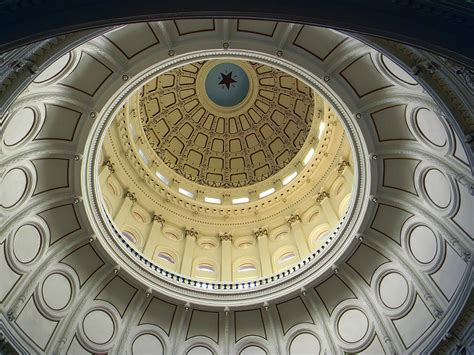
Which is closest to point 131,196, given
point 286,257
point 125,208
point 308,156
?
point 125,208

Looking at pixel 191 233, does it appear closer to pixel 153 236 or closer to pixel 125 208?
pixel 153 236

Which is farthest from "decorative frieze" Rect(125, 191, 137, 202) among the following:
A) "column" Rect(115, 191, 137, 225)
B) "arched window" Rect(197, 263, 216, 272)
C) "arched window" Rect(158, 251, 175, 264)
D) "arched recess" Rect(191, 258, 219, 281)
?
"arched window" Rect(197, 263, 216, 272)

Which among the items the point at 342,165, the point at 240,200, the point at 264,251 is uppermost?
the point at 240,200

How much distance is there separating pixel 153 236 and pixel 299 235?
841 centimetres

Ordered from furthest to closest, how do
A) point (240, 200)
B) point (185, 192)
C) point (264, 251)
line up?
point (240, 200)
point (185, 192)
point (264, 251)

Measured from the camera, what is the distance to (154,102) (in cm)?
3097

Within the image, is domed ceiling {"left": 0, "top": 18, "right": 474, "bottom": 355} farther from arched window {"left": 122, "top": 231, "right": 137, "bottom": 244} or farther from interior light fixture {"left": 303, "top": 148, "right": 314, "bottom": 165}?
interior light fixture {"left": 303, "top": 148, "right": 314, "bottom": 165}

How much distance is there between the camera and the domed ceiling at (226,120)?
31219 mm

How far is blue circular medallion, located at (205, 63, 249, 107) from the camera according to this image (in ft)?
105

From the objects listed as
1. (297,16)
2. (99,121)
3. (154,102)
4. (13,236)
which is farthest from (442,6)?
(154,102)

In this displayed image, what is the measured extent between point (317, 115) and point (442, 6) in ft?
67.9

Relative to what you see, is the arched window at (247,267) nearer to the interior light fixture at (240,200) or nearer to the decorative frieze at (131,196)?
the interior light fixture at (240,200)

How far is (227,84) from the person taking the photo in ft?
107

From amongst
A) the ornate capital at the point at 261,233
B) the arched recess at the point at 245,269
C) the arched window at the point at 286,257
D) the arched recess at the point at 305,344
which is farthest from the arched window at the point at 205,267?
the arched recess at the point at 305,344
